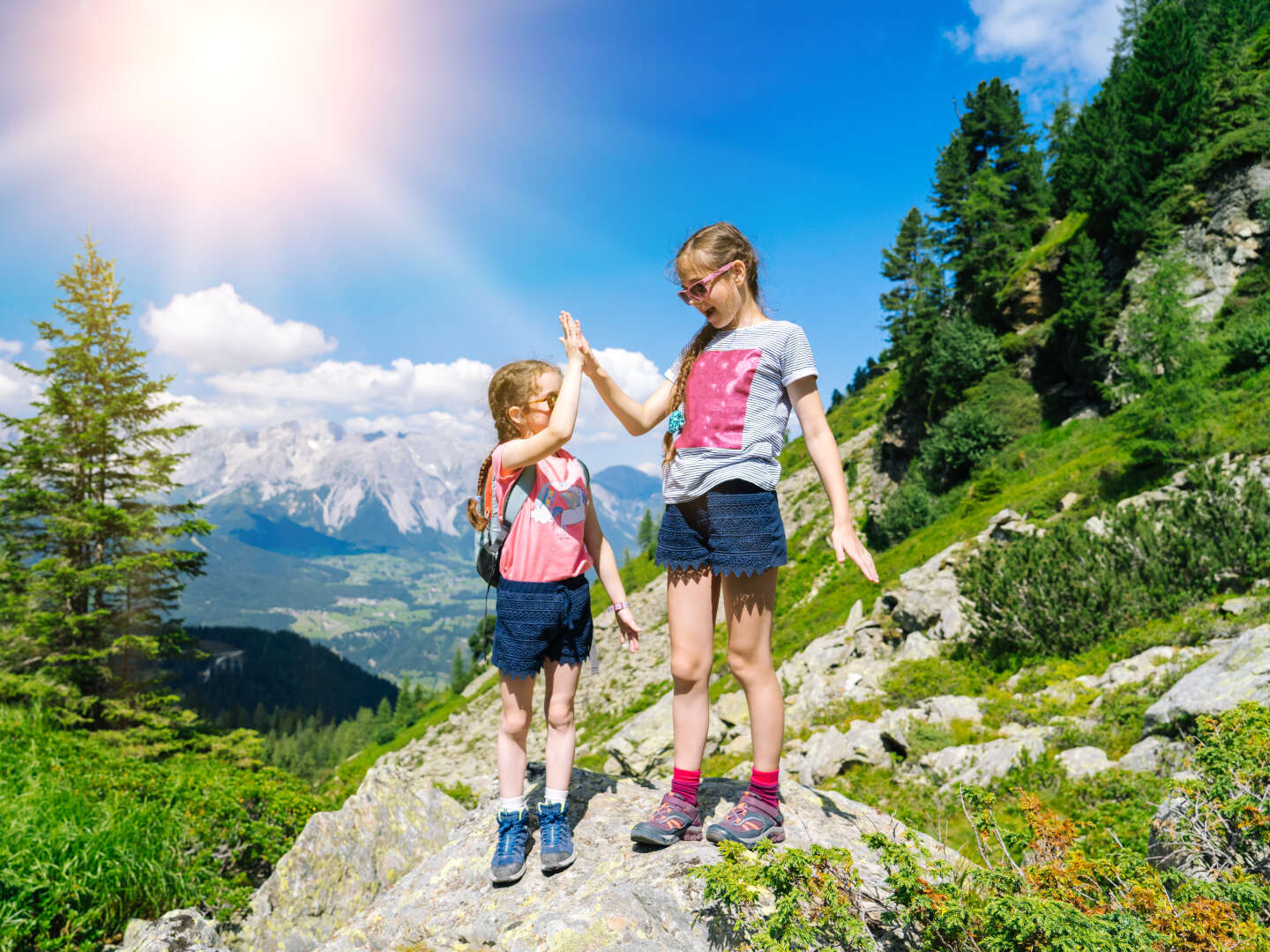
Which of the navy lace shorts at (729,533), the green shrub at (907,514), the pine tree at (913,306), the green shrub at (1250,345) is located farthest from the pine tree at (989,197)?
the navy lace shorts at (729,533)

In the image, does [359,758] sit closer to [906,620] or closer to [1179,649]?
[906,620]

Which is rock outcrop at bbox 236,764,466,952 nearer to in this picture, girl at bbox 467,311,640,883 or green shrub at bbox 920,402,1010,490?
girl at bbox 467,311,640,883

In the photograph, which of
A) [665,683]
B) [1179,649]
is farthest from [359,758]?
[1179,649]

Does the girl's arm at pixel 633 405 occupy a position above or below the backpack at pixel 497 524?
above

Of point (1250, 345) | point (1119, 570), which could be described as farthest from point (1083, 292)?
point (1119, 570)

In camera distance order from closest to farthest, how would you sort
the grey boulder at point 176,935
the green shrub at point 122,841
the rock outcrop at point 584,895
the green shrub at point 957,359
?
the rock outcrop at point 584,895
the grey boulder at point 176,935
the green shrub at point 122,841
the green shrub at point 957,359

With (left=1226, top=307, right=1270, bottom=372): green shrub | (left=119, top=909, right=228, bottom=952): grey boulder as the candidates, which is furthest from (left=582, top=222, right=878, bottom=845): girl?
(left=1226, top=307, right=1270, bottom=372): green shrub

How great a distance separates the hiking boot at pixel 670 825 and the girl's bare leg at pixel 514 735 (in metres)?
0.73

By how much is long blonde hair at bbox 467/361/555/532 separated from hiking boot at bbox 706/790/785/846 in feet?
7.03

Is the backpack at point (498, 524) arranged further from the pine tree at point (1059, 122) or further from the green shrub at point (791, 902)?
the pine tree at point (1059, 122)

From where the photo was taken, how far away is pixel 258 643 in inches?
6309

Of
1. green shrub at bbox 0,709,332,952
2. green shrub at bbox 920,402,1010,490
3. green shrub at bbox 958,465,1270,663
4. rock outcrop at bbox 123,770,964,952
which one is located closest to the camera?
rock outcrop at bbox 123,770,964,952

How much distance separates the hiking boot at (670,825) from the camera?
122 inches

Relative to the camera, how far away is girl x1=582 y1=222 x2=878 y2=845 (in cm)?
317
